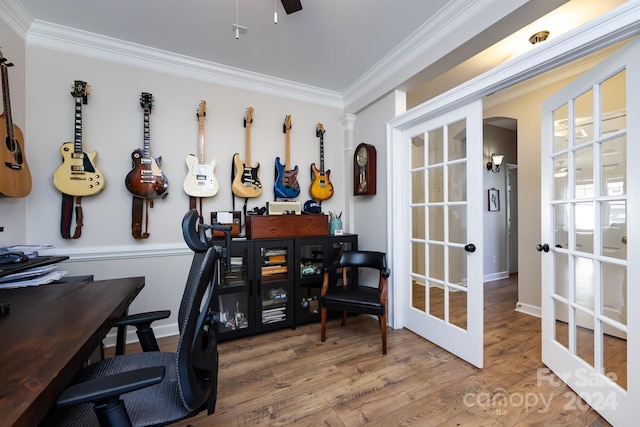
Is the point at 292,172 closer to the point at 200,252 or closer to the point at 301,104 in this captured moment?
the point at 301,104

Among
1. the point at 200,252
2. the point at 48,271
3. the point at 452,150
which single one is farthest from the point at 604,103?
the point at 48,271

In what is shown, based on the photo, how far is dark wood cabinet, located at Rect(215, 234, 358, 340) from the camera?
7.72 feet

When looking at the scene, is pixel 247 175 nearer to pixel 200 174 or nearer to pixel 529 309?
pixel 200 174

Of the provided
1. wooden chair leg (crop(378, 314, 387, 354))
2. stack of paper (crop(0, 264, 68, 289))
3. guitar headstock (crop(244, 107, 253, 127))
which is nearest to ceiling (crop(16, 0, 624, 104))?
guitar headstock (crop(244, 107, 253, 127))

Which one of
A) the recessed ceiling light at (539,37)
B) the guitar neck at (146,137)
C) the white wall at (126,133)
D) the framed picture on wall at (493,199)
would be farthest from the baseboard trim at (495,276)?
the guitar neck at (146,137)

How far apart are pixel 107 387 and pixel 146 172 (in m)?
1.95

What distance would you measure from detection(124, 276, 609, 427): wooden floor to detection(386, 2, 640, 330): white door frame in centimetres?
61

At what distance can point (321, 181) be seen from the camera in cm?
296

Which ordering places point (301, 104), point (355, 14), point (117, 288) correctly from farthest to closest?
point (301, 104)
point (355, 14)
point (117, 288)

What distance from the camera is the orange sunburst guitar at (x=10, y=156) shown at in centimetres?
156

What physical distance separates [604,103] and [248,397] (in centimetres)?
269

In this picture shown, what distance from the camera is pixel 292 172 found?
282 cm

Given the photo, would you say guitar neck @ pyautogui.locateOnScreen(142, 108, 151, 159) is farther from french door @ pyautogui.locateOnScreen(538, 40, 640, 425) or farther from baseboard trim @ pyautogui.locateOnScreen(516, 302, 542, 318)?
baseboard trim @ pyautogui.locateOnScreen(516, 302, 542, 318)

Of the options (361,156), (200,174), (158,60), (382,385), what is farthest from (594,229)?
(158,60)
